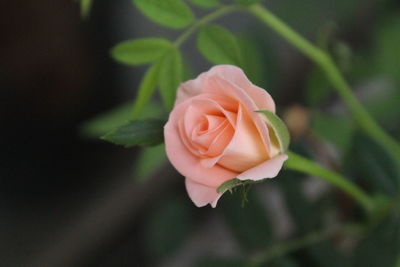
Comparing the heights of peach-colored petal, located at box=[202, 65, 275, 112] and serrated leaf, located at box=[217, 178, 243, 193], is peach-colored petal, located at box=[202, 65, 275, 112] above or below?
above

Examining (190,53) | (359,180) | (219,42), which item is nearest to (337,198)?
(359,180)

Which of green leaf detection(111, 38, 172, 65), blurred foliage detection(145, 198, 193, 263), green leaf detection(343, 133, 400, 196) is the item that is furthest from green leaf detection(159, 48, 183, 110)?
blurred foliage detection(145, 198, 193, 263)

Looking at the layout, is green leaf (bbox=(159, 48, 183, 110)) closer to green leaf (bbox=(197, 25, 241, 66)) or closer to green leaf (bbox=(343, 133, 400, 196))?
green leaf (bbox=(197, 25, 241, 66))

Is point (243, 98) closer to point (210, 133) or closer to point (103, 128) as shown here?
point (210, 133)

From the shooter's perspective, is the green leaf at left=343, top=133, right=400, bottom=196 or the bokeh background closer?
the green leaf at left=343, top=133, right=400, bottom=196

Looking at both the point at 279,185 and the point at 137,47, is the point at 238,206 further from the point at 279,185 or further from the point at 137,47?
the point at 137,47

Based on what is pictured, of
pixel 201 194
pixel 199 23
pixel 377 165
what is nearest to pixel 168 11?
pixel 199 23
